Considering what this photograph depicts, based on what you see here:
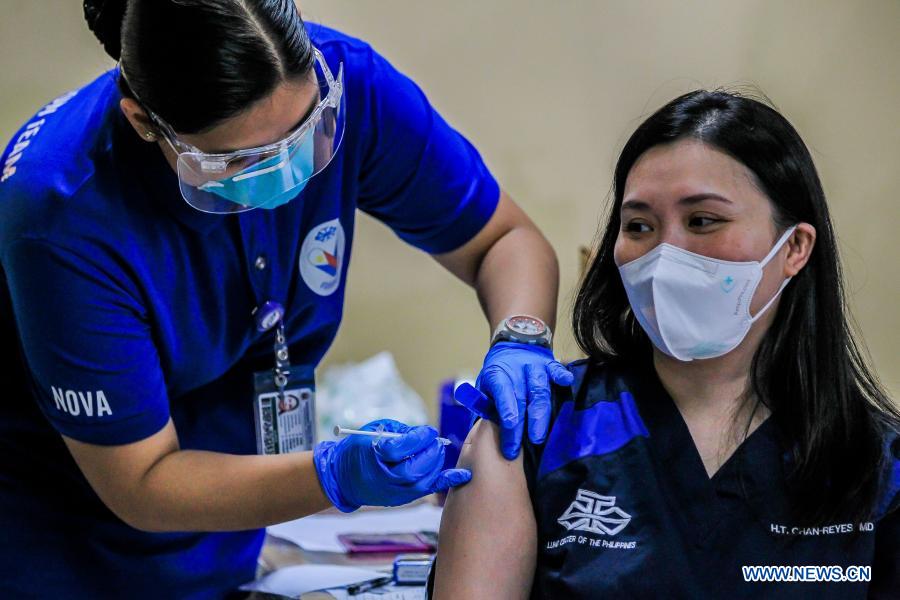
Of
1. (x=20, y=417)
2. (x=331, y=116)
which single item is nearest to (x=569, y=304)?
(x=331, y=116)

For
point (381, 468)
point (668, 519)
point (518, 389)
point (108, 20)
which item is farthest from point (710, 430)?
point (108, 20)

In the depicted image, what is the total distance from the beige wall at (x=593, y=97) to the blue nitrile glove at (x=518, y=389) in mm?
1927

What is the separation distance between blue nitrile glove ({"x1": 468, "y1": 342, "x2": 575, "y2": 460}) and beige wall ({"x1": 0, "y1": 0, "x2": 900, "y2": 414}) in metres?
1.93

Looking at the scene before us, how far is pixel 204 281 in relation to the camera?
151cm

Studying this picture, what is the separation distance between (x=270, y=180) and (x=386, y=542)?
0.97 meters

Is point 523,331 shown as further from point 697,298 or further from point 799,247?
point 799,247

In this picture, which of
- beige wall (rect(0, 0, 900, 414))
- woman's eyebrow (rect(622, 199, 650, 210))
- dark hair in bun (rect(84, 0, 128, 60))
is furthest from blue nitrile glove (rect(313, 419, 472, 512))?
beige wall (rect(0, 0, 900, 414))

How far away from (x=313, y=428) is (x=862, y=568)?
92cm

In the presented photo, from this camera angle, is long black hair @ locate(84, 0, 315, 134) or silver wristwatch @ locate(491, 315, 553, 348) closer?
long black hair @ locate(84, 0, 315, 134)

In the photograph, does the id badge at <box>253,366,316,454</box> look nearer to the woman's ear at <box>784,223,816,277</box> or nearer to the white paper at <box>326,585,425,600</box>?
the white paper at <box>326,585,425,600</box>

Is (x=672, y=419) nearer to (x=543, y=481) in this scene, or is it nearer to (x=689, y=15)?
(x=543, y=481)

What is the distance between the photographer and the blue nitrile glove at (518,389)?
55.4 inches

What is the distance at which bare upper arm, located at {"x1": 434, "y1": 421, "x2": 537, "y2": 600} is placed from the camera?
136cm

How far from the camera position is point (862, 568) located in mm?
1360
